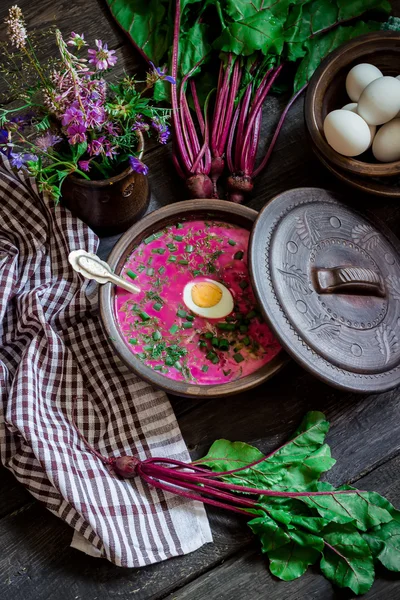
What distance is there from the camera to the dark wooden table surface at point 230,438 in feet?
4.76

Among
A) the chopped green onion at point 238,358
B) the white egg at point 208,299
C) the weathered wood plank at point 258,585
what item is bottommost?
the weathered wood plank at point 258,585

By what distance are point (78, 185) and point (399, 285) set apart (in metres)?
0.74

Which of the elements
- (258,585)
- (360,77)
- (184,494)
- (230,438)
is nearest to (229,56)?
Result: (360,77)

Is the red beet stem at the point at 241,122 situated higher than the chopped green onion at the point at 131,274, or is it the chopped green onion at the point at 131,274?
the red beet stem at the point at 241,122

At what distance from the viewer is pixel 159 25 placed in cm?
171

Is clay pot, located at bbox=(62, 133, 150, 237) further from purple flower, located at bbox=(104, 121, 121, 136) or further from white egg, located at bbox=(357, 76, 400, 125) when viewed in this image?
white egg, located at bbox=(357, 76, 400, 125)

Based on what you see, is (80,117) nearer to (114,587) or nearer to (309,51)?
(309,51)

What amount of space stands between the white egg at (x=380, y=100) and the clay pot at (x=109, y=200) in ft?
1.65

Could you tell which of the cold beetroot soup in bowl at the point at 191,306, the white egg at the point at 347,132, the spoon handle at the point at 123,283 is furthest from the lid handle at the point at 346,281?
the spoon handle at the point at 123,283

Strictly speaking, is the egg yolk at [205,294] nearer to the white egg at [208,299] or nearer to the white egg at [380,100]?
the white egg at [208,299]

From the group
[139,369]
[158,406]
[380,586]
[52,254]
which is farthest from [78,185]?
[380,586]

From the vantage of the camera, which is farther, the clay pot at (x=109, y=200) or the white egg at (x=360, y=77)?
the white egg at (x=360, y=77)

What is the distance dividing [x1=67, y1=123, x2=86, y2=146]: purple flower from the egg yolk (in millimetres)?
430

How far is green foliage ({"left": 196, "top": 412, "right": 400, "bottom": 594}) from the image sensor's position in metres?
1.41
